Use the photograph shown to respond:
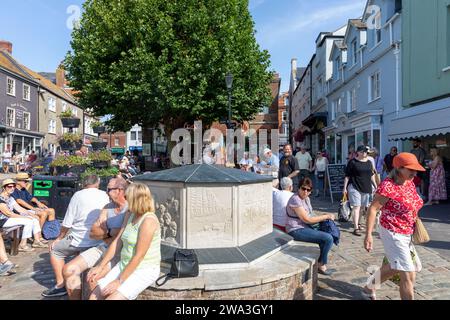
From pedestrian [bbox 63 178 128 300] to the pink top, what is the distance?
9.11 feet

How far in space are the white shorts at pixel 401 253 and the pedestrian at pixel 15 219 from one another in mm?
5660

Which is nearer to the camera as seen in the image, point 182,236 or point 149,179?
point 182,236

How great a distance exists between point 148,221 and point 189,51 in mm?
13519

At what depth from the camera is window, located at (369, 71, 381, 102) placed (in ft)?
56.1

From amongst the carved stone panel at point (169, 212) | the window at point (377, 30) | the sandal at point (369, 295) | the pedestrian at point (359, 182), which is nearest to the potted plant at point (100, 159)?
the carved stone panel at point (169, 212)

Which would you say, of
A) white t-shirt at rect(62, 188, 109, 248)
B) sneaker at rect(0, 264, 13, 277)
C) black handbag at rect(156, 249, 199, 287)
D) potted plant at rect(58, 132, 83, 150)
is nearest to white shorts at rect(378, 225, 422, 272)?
black handbag at rect(156, 249, 199, 287)

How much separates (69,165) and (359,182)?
24.5ft

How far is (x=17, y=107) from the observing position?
30734mm

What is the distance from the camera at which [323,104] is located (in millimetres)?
27750

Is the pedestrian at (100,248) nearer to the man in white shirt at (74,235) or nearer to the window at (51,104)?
the man in white shirt at (74,235)

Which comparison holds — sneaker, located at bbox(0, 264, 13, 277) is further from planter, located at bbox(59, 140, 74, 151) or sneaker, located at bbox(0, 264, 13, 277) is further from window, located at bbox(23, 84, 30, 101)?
window, located at bbox(23, 84, 30, 101)

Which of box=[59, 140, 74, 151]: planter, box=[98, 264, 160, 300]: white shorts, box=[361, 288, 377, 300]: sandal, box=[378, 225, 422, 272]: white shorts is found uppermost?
box=[59, 140, 74, 151]: planter
